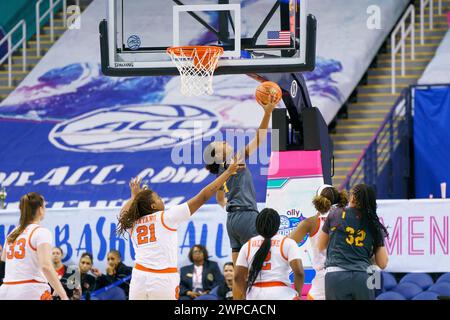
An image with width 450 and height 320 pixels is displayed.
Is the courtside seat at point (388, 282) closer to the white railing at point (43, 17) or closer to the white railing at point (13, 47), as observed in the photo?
the white railing at point (43, 17)

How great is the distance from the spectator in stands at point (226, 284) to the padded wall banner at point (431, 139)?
5.21 m

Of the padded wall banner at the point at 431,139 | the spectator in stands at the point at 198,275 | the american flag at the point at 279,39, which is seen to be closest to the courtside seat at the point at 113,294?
the spectator in stands at the point at 198,275

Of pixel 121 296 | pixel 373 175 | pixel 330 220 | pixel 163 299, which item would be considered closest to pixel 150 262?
pixel 163 299

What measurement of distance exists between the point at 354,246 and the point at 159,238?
179cm

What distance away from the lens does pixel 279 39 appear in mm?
11891

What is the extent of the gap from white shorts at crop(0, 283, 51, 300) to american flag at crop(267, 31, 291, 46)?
4.23m

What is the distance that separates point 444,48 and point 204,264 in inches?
315

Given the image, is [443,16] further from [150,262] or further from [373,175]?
A: [150,262]

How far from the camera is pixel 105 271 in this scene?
1505 centimetres

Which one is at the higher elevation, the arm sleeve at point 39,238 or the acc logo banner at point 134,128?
the acc logo banner at point 134,128

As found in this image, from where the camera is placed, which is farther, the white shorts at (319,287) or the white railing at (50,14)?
the white railing at (50,14)

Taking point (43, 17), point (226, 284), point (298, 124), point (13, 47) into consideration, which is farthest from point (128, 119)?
point (298, 124)

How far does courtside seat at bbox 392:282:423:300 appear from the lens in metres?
13.8

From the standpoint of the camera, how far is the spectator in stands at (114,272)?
1481 centimetres
